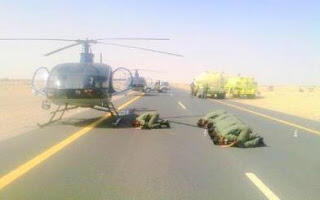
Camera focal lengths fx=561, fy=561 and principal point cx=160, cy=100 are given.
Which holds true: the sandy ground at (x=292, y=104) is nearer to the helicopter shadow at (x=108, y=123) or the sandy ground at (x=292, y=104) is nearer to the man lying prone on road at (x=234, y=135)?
the helicopter shadow at (x=108, y=123)

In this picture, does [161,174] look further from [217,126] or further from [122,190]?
[217,126]

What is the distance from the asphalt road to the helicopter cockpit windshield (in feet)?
11.5

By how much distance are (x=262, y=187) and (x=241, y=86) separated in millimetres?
53807

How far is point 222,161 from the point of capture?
1150 cm

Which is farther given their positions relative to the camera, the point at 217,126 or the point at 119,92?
the point at 119,92

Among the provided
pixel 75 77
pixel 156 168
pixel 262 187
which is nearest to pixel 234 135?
pixel 156 168

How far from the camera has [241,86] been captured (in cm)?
6194

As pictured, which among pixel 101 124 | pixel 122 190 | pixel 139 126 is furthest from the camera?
pixel 101 124

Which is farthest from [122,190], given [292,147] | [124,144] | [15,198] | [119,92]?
[119,92]

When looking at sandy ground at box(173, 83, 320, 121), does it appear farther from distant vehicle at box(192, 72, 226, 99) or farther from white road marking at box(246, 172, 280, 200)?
white road marking at box(246, 172, 280, 200)

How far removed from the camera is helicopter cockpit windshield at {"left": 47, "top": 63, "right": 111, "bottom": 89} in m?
20.2

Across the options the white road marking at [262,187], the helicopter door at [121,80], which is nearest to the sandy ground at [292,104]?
the helicopter door at [121,80]

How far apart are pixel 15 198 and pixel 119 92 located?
1567 centimetres

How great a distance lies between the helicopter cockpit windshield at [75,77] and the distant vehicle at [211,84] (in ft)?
124
